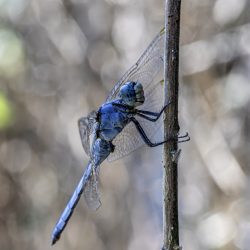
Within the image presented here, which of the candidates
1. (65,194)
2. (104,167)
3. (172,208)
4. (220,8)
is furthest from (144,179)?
(172,208)

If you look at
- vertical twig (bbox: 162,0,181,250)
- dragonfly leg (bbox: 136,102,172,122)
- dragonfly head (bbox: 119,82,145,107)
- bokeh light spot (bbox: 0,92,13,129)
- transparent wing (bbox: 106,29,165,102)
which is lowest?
vertical twig (bbox: 162,0,181,250)

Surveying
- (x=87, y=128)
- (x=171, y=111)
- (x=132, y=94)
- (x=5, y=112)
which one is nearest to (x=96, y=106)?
(x=5, y=112)

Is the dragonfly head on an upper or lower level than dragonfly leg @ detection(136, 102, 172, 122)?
upper

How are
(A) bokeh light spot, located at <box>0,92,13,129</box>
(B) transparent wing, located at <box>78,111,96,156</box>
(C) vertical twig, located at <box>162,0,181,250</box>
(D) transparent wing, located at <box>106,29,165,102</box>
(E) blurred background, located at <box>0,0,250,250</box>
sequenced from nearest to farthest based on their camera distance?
(C) vertical twig, located at <box>162,0,181,250</box> → (D) transparent wing, located at <box>106,29,165,102</box> → (B) transparent wing, located at <box>78,111,96,156</box> → (E) blurred background, located at <box>0,0,250,250</box> → (A) bokeh light spot, located at <box>0,92,13,129</box>

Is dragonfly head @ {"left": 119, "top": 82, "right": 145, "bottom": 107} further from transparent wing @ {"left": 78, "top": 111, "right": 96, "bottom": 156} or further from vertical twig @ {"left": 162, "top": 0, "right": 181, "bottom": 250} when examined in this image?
vertical twig @ {"left": 162, "top": 0, "right": 181, "bottom": 250}

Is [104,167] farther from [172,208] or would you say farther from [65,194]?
[172,208]

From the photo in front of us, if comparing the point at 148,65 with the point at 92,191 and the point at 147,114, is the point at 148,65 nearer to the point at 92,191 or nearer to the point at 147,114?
the point at 147,114

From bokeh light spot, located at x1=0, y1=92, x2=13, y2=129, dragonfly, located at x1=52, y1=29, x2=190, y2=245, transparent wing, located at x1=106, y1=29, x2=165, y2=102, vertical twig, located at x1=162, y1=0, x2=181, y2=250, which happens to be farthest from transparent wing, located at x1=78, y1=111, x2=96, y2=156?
bokeh light spot, located at x1=0, y1=92, x2=13, y2=129

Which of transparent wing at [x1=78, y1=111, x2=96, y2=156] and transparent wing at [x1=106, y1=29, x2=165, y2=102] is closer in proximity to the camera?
transparent wing at [x1=106, y1=29, x2=165, y2=102]
